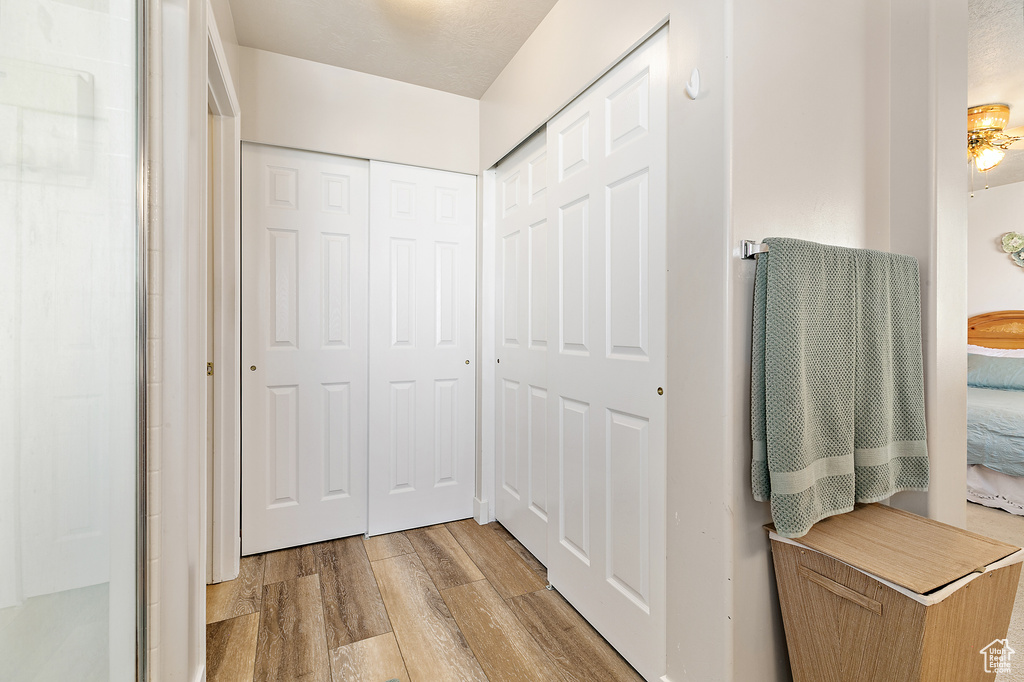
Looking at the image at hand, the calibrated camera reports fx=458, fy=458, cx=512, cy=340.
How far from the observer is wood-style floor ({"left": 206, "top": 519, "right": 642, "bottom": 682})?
1.48 meters

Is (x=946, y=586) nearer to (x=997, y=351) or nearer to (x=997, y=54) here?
(x=997, y=54)

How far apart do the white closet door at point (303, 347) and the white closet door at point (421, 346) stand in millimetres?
87

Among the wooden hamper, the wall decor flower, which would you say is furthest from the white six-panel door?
the wall decor flower

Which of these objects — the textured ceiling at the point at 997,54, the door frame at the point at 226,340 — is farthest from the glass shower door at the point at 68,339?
the textured ceiling at the point at 997,54

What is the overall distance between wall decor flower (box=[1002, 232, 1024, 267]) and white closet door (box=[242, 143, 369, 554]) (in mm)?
5180

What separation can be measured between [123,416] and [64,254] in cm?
39

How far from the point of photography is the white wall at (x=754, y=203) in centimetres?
114

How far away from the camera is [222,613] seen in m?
1.78

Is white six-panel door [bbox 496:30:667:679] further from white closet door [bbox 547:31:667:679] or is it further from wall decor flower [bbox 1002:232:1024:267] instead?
wall decor flower [bbox 1002:232:1024:267]

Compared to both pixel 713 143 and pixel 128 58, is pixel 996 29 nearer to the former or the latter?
pixel 713 143

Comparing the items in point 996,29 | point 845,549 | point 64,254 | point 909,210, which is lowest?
point 845,549

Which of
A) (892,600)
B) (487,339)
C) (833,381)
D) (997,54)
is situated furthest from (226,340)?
(997,54)

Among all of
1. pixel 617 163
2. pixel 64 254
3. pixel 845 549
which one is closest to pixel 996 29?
pixel 617 163

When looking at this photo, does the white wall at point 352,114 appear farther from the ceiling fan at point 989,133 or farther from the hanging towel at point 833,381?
the ceiling fan at point 989,133
